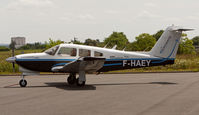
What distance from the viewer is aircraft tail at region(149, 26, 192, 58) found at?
16219 millimetres

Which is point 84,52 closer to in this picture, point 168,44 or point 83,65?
point 83,65

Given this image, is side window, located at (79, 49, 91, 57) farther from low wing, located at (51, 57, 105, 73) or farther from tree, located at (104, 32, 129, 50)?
tree, located at (104, 32, 129, 50)

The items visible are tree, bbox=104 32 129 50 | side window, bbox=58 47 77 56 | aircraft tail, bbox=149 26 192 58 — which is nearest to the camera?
side window, bbox=58 47 77 56

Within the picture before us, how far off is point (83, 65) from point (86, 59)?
2.27 ft

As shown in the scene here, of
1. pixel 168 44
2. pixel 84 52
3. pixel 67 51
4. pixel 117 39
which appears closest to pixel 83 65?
pixel 84 52

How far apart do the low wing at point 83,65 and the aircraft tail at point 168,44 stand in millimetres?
4137

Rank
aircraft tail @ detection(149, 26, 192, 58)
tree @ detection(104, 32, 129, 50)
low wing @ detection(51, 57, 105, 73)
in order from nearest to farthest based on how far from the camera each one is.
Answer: low wing @ detection(51, 57, 105, 73) < aircraft tail @ detection(149, 26, 192, 58) < tree @ detection(104, 32, 129, 50)

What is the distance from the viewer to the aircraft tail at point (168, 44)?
16.2 metres

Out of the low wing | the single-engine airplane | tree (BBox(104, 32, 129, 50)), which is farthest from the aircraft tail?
tree (BBox(104, 32, 129, 50))

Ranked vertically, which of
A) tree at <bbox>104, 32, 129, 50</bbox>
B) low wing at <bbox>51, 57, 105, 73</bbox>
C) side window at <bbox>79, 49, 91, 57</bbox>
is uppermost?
tree at <bbox>104, 32, 129, 50</bbox>

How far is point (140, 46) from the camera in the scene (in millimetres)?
108062

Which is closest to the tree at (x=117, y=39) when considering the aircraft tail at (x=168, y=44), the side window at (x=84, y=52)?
the aircraft tail at (x=168, y=44)

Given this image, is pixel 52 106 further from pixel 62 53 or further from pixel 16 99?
pixel 62 53

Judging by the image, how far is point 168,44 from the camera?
16.3 m
